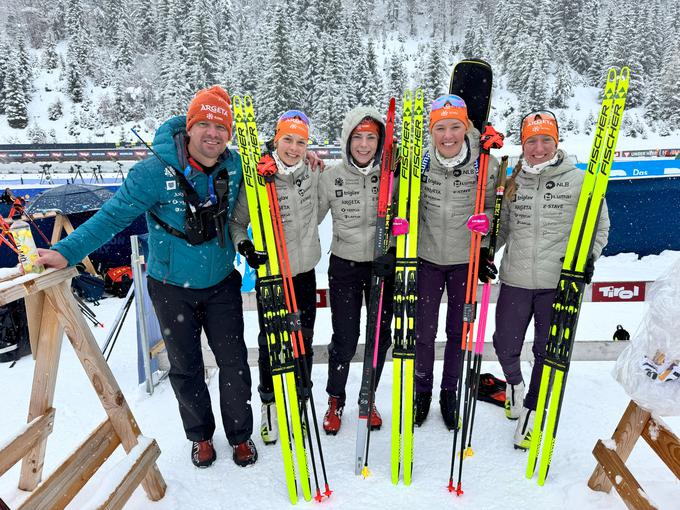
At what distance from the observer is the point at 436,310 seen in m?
2.89

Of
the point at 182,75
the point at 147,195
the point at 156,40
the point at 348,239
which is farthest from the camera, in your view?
the point at 156,40

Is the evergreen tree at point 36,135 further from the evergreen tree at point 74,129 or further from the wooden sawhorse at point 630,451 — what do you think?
the wooden sawhorse at point 630,451

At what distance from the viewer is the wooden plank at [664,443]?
193 centimetres

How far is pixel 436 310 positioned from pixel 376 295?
581mm

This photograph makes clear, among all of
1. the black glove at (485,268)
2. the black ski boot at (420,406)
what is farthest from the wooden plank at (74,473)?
the black glove at (485,268)

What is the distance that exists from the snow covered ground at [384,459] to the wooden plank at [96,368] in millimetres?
375

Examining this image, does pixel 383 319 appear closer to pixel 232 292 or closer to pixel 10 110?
pixel 232 292

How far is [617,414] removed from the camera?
3227 millimetres

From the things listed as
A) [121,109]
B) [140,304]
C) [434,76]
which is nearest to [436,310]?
[140,304]

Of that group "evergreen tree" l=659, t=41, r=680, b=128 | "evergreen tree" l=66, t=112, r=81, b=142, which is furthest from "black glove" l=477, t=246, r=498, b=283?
"evergreen tree" l=659, t=41, r=680, b=128

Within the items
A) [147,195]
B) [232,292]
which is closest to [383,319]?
[232,292]

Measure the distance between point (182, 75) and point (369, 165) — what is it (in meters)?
40.3

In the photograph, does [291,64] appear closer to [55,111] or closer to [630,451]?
[55,111]

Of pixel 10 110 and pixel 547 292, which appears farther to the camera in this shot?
pixel 10 110
